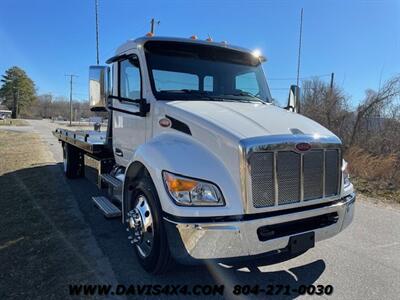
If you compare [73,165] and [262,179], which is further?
[73,165]

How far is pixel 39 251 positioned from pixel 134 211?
1383 mm

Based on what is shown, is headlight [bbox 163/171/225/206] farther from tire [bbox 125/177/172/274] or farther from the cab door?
the cab door

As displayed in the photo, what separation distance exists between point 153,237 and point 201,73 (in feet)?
7.10

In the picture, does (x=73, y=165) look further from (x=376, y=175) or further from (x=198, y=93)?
(x=376, y=175)

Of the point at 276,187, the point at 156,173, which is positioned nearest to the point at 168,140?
the point at 156,173

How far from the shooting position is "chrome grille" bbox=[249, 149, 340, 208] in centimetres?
291

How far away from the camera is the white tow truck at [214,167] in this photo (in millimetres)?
2875

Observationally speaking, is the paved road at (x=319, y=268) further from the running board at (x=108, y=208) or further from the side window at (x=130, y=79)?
the side window at (x=130, y=79)

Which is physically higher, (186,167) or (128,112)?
(128,112)

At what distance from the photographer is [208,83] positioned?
4.41 m

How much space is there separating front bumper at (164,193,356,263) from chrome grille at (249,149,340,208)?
0.18 m

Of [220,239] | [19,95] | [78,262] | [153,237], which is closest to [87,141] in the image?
[78,262]

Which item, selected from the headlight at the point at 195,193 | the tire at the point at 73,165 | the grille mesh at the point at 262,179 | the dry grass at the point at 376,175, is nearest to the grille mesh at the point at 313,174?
the grille mesh at the point at 262,179

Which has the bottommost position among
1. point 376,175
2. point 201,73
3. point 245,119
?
point 376,175
